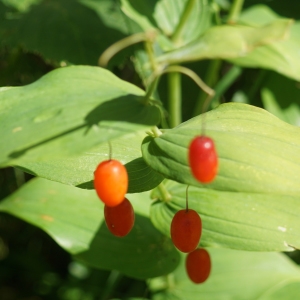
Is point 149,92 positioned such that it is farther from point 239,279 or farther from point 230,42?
point 239,279

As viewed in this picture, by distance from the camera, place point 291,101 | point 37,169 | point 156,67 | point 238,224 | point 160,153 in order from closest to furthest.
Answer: point 156,67 → point 160,153 → point 37,169 → point 238,224 → point 291,101

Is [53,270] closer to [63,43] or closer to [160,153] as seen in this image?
[63,43]

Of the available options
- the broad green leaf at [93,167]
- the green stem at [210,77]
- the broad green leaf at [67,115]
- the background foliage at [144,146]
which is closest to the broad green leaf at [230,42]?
the background foliage at [144,146]

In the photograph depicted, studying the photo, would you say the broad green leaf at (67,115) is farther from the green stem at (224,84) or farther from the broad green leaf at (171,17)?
the green stem at (224,84)

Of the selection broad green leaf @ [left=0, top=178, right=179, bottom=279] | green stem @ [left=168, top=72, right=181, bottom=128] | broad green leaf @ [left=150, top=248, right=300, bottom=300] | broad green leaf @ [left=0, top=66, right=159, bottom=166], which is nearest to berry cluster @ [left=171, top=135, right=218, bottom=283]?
broad green leaf @ [left=0, top=66, right=159, bottom=166]

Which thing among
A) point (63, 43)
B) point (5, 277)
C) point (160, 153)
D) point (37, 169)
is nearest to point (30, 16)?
point (63, 43)
